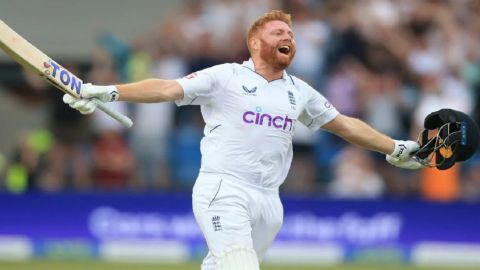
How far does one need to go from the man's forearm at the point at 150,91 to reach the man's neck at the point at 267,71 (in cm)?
67

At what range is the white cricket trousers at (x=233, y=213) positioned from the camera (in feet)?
23.9

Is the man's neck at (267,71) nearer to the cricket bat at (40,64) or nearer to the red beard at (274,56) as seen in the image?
the red beard at (274,56)

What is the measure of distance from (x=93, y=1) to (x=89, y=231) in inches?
180

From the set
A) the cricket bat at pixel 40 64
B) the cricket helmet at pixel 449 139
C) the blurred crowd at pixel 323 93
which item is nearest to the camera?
the cricket bat at pixel 40 64

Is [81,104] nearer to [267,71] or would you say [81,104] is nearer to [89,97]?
[89,97]

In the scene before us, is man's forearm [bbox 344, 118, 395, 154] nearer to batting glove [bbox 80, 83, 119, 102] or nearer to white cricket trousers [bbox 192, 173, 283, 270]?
white cricket trousers [bbox 192, 173, 283, 270]

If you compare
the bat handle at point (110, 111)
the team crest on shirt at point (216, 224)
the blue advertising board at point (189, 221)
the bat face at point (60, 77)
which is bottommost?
the team crest on shirt at point (216, 224)

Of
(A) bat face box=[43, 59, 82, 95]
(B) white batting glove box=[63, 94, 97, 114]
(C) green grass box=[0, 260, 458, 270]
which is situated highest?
(C) green grass box=[0, 260, 458, 270]

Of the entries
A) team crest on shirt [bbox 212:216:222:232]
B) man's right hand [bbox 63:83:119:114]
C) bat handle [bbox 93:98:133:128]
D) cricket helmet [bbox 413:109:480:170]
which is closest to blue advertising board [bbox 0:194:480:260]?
cricket helmet [bbox 413:109:480:170]

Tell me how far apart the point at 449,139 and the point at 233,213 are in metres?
1.71

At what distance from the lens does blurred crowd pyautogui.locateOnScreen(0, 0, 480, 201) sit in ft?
49.6

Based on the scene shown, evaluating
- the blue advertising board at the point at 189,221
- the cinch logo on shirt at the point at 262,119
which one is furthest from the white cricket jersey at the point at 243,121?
the blue advertising board at the point at 189,221

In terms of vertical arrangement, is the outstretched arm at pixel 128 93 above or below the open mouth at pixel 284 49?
below

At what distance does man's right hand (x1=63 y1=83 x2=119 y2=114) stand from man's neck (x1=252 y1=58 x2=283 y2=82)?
46.6 inches
